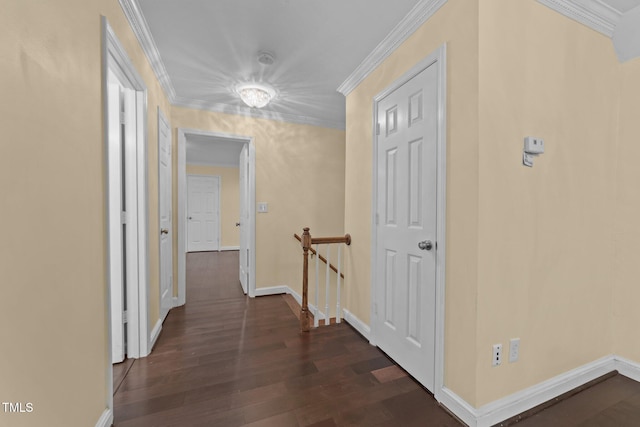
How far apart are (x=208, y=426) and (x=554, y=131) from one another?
253cm

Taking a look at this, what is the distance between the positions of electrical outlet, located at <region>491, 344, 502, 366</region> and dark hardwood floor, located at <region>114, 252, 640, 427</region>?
0.36 m

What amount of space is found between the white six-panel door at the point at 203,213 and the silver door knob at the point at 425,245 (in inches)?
257

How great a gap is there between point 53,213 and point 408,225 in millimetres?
1809

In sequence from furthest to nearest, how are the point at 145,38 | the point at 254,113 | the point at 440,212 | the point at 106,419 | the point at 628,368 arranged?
1. the point at 254,113
2. the point at 145,38
3. the point at 628,368
4. the point at 440,212
5. the point at 106,419

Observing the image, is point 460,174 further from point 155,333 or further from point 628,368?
point 155,333

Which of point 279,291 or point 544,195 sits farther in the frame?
point 279,291

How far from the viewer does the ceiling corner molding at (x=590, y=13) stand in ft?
4.84

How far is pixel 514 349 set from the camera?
140cm

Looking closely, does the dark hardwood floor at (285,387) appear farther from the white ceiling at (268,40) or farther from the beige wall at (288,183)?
the white ceiling at (268,40)

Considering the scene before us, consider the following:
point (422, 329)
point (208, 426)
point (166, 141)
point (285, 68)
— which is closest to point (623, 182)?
point (422, 329)

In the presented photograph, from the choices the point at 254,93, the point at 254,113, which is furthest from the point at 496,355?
the point at 254,113

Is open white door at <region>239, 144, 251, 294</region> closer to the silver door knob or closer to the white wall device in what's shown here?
the silver door knob

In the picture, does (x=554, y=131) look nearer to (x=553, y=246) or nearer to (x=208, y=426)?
(x=553, y=246)

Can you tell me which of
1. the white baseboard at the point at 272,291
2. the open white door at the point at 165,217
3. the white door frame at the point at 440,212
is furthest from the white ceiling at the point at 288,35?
the white baseboard at the point at 272,291
